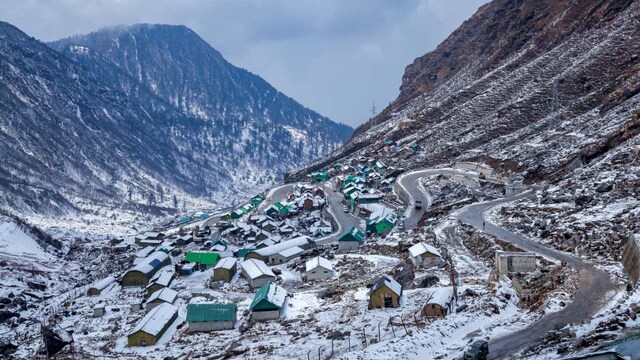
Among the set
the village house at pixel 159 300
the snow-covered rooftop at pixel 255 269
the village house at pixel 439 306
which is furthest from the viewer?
the snow-covered rooftop at pixel 255 269

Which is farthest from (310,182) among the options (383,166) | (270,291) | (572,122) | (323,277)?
(270,291)

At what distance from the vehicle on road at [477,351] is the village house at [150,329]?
21.2m

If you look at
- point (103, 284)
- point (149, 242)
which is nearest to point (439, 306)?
point (103, 284)

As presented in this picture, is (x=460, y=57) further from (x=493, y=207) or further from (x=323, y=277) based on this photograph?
(x=323, y=277)

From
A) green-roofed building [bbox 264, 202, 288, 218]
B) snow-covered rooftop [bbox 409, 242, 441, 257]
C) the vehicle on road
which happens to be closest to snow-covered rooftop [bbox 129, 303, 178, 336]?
snow-covered rooftop [bbox 409, 242, 441, 257]

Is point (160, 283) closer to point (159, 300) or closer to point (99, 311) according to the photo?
point (99, 311)

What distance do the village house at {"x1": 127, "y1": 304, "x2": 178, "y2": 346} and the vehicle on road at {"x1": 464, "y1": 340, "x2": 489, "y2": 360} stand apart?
21.2 meters

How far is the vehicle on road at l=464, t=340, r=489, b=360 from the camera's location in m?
17.9

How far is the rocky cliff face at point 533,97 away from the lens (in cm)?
6550

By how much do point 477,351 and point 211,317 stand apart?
19291mm

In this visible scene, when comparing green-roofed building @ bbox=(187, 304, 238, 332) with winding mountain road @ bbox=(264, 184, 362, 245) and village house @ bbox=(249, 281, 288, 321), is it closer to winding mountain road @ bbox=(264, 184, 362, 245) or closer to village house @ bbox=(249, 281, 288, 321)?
village house @ bbox=(249, 281, 288, 321)

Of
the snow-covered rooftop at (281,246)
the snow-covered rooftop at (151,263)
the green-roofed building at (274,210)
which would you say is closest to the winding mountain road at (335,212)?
the snow-covered rooftop at (281,246)

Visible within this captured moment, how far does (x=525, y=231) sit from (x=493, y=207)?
11770 mm

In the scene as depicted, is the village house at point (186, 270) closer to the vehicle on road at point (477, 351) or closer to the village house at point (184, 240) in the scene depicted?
the village house at point (184, 240)
